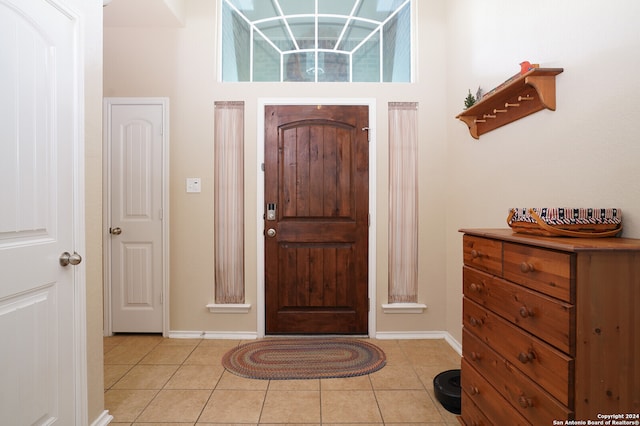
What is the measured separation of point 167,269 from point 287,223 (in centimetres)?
115

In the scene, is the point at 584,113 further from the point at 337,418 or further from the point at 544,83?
the point at 337,418

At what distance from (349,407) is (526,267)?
1364mm

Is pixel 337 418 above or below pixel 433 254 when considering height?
below

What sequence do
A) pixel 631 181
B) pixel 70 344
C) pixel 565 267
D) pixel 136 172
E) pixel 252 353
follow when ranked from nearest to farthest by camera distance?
1. pixel 565 267
2. pixel 631 181
3. pixel 70 344
4. pixel 252 353
5. pixel 136 172

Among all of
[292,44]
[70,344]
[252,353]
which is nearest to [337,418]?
[252,353]

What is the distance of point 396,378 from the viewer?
228 centimetres

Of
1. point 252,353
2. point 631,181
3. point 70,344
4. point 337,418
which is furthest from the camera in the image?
point 252,353

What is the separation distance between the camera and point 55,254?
149 centimetres

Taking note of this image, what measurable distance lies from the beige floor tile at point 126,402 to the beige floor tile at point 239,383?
16.3 inches

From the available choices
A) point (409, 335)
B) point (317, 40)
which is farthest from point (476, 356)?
point (317, 40)

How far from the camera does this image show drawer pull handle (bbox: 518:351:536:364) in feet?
3.72

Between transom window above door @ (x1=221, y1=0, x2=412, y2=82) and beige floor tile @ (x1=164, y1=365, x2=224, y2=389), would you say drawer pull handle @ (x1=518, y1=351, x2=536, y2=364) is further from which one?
transom window above door @ (x1=221, y1=0, x2=412, y2=82)

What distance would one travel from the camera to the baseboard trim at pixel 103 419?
5.67ft

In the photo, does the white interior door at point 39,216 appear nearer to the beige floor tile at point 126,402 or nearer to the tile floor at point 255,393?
the beige floor tile at point 126,402
